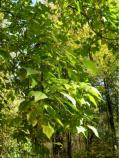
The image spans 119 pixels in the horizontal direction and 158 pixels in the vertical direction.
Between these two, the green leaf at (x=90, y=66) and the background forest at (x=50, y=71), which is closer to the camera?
the green leaf at (x=90, y=66)

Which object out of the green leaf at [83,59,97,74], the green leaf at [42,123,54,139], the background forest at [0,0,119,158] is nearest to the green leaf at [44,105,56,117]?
the background forest at [0,0,119,158]

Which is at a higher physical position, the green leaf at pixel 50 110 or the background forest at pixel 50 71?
the background forest at pixel 50 71

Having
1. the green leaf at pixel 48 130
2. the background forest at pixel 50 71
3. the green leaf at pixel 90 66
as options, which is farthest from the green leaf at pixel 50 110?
the green leaf at pixel 90 66

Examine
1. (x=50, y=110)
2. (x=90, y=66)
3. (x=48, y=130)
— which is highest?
(x=90, y=66)

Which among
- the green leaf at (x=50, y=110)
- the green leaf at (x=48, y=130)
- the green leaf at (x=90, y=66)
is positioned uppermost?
the green leaf at (x=90, y=66)

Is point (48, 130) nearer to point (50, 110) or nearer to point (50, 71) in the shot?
point (50, 110)

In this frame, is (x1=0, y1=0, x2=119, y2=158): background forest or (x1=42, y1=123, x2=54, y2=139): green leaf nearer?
(x1=42, y1=123, x2=54, y2=139): green leaf

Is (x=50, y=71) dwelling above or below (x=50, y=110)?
above

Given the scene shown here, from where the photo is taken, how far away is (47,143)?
12.3ft

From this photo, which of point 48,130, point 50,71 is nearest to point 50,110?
point 48,130

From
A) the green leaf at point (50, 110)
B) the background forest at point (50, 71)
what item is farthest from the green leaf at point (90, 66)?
the green leaf at point (50, 110)

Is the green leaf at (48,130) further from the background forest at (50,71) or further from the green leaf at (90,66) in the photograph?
the green leaf at (90,66)

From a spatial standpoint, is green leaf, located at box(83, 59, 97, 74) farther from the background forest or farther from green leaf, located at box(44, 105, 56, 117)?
green leaf, located at box(44, 105, 56, 117)

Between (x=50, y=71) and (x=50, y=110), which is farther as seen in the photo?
(x=50, y=71)
